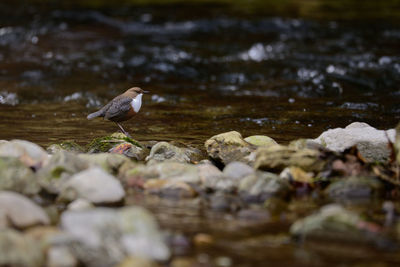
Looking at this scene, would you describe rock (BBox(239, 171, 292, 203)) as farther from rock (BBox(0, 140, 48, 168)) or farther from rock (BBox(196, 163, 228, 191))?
rock (BBox(0, 140, 48, 168))

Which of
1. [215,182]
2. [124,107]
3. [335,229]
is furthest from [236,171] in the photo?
[124,107]

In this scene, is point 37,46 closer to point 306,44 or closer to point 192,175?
point 306,44

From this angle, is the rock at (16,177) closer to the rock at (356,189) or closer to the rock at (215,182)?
the rock at (215,182)

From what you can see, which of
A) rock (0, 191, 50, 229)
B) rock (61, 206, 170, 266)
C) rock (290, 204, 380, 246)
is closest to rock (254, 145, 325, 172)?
rock (290, 204, 380, 246)

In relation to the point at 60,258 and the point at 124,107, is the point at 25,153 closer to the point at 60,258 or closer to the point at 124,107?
the point at 60,258

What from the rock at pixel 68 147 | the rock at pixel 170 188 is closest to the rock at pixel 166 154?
the rock at pixel 68 147

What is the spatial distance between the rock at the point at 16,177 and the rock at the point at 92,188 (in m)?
0.29

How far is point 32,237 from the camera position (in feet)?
9.86

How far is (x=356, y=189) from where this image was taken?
421 centimetres

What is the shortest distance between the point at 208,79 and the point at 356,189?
7.02m

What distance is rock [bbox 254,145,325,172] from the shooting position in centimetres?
458

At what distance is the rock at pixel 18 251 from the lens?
2.77m

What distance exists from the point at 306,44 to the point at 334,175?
9.31 metres

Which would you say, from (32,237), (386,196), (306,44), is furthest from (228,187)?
(306,44)
